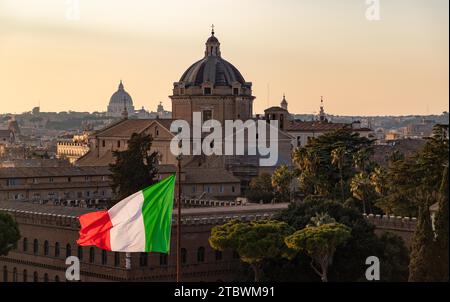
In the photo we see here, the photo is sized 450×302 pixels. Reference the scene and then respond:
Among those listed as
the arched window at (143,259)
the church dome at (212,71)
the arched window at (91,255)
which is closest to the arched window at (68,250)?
the arched window at (91,255)

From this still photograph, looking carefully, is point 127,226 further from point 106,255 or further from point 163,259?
point 106,255

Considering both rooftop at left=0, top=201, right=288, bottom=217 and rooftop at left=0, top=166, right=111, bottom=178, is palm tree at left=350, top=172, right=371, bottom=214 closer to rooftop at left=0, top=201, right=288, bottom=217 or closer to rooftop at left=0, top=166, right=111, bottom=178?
A: rooftop at left=0, top=201, right=288, bottom=217

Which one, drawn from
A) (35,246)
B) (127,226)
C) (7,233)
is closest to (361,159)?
(35,246)

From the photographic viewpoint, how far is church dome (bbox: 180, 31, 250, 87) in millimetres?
119812

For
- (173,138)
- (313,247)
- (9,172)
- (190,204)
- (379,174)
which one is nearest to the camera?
(313,247)

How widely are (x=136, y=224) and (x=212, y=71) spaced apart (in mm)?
88393

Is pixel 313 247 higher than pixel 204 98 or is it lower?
lower

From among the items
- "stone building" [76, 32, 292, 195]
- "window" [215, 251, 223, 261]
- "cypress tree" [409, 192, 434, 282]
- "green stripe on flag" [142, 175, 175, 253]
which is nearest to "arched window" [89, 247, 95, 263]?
"window" [215, 251, 223, 261]

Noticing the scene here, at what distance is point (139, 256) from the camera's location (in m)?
62.9

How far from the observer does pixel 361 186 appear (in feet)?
240

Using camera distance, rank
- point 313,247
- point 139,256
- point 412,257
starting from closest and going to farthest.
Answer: point 412,257 → point 313,247 → point 139,256

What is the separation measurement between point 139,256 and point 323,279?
9.41m
